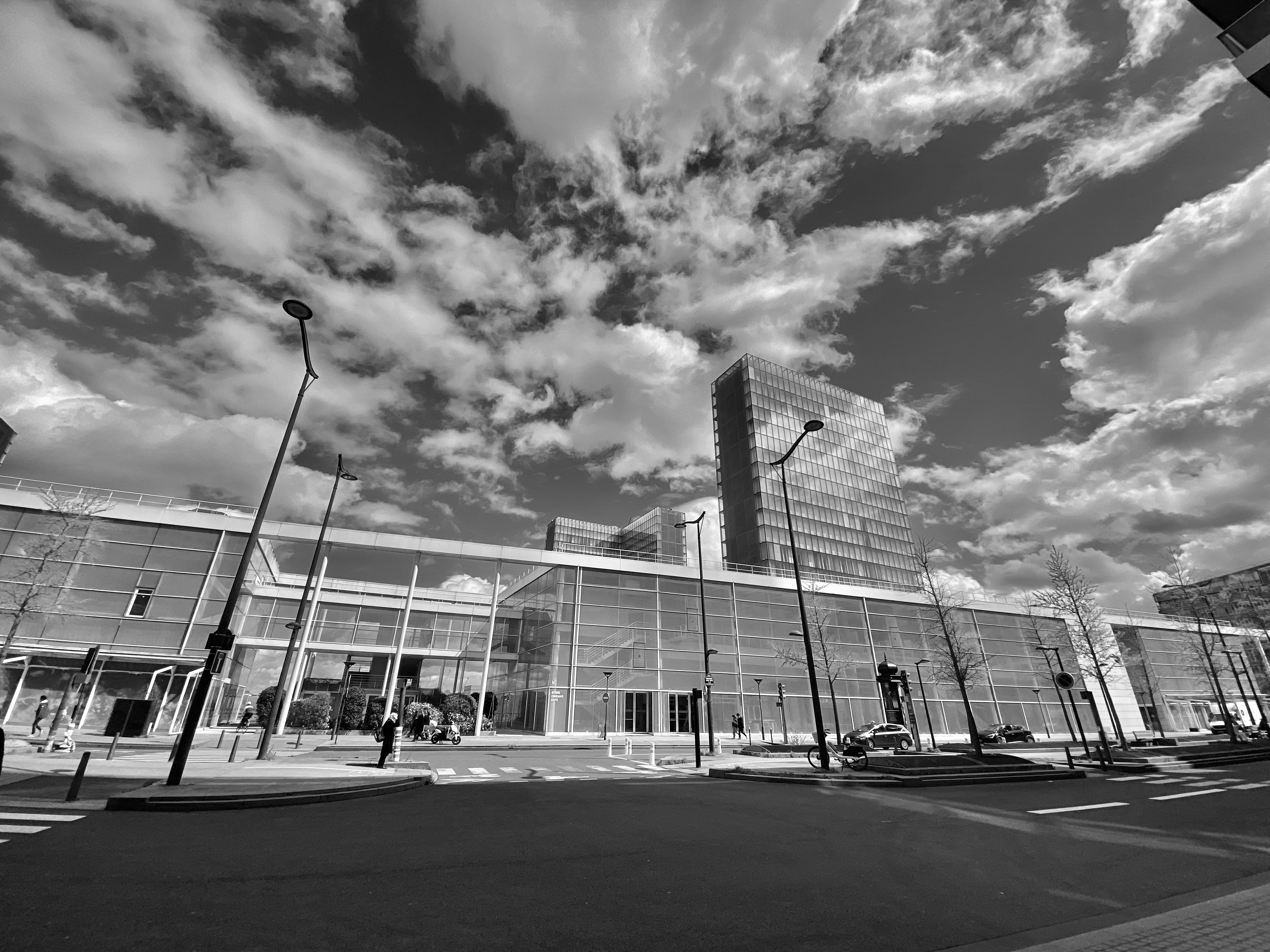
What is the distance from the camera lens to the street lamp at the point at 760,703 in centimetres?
4197

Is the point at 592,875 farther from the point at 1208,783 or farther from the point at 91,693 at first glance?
the point at 91,693

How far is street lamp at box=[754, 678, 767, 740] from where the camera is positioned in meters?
42.0

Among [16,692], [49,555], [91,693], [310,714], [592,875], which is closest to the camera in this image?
[592,875]

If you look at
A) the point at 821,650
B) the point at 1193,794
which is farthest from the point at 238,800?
the point at 821,650

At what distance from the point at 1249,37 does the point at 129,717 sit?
26.1m

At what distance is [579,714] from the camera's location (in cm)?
3853

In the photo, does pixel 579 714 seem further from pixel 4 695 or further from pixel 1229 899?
pixel 1229 899

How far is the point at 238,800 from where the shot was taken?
9773mm

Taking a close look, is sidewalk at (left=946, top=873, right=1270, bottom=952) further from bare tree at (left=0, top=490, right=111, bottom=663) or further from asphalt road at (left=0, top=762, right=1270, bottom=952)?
bare tree at (left=0, top=490, right=111, bottom=663)

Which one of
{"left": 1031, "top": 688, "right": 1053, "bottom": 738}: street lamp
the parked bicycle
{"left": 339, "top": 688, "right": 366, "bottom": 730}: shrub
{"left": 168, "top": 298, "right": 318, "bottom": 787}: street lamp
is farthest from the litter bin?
{"left": 1031, "top": 688, "right": 1053, "bottom": 738}: street lamp

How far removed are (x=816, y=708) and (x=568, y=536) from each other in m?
147

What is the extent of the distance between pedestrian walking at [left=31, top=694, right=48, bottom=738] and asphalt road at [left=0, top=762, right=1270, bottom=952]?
2200 centimetres

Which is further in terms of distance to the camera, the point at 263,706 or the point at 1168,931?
the point at 263,706

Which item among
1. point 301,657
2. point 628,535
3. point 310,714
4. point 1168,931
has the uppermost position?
point 628,535
